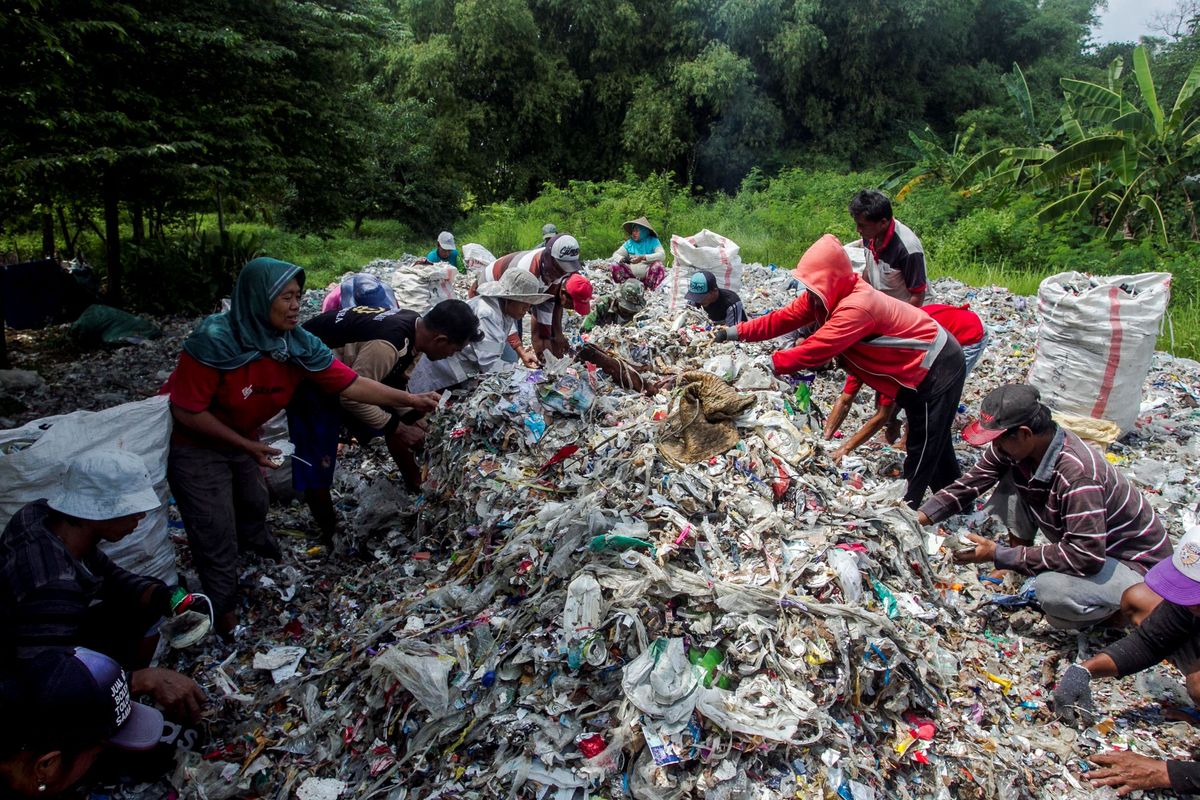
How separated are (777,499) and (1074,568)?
1.19 m

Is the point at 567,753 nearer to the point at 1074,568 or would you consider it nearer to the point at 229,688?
the point at 229,688

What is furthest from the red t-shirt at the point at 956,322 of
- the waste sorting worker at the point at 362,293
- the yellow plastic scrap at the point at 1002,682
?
the waste sorting worker at the point at 362,293

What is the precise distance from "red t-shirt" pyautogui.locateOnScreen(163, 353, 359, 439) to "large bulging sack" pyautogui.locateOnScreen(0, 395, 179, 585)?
0.19m

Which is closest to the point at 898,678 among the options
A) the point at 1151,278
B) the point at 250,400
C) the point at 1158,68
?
the point at 250,400

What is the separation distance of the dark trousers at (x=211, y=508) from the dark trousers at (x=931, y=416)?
3259 millimetres

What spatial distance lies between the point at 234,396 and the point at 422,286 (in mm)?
4338

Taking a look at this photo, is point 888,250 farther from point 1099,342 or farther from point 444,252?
point 444,252

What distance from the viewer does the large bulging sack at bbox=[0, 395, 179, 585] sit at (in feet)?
8.91

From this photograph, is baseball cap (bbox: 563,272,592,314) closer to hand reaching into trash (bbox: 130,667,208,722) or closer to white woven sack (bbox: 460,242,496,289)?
hand reaching into trash (bbox: 130,667,208,722)

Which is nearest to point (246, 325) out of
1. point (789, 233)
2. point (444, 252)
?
point (444, 252)

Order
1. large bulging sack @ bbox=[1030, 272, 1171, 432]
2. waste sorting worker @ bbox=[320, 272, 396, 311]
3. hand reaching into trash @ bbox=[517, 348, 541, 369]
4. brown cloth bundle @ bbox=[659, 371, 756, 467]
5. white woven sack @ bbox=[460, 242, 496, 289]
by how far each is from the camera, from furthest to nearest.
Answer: white woven sack @ bbox=[460, 242, 496, 289], waste sorting worker @ bbox=[320, 272, 396, 311], hand reaching into trash @ bbox=[517, 348, 541, 369], large bulging sack @ bbox=[1030, 272, 1171, 432], brown cloth bundle @ bbox=[659, 371, 756, 467]

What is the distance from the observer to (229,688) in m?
2.81

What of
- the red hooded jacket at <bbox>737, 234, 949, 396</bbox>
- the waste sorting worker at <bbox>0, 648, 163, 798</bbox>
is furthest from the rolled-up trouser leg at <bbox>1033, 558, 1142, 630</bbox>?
the waste sorting worker at <bbox>0, 648, 163, 798</bbox>

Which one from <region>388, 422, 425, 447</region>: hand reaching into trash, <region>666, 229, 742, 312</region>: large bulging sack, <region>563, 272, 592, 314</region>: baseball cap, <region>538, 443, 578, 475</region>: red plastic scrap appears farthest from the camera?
<region>666, 229, 742, 312</region>: large bulging sack
